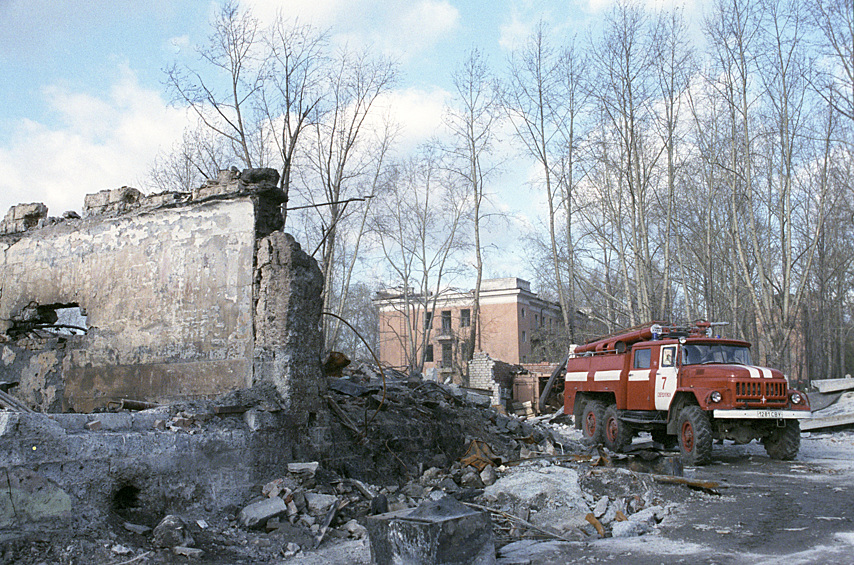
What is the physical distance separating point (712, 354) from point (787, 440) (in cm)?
176

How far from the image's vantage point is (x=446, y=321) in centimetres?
4728

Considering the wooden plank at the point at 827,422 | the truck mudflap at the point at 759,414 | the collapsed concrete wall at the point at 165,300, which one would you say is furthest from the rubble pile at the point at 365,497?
the wooden plank at the point at 827,422

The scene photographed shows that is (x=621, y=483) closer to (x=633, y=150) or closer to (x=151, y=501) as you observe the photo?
(x=151, y=501)

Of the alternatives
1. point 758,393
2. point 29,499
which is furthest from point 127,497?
point 758,393

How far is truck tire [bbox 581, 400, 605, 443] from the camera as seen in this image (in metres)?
13.2

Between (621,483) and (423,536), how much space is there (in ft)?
14.0

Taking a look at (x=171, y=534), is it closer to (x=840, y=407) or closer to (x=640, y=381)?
(x=640, y=381)

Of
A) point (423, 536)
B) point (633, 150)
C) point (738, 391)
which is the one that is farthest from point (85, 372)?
point (633, 150)

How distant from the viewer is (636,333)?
12.3m

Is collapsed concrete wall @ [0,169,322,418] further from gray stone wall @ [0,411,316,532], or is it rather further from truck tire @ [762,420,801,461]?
truck tire @ [762,420,801,461]

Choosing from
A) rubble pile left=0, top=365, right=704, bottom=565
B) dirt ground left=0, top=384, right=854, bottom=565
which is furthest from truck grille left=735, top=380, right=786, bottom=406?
rubble pile left=0, top=365, right=704, bottom=565

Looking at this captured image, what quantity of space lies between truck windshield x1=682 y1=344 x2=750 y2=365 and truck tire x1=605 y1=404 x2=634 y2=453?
79.6 inches

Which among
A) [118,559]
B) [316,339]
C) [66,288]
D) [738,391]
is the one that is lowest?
[118,559]

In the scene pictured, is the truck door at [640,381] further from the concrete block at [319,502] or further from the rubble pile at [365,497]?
the concrete block at [319,502]
